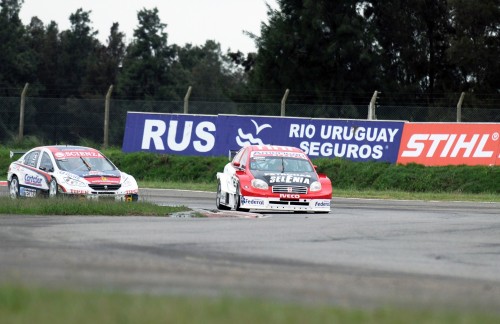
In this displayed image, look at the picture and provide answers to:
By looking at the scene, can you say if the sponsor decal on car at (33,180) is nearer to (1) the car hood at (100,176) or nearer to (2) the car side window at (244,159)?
(1) the car hood at (100,176)

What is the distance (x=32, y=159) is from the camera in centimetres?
2433

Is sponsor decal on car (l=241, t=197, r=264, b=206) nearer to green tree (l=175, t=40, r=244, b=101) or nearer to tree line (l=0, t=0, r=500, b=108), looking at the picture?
tree line (l=0, t=0, r=500, b=108)

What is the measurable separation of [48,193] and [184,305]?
15301 mm

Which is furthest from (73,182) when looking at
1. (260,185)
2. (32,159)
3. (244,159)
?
(260,185)

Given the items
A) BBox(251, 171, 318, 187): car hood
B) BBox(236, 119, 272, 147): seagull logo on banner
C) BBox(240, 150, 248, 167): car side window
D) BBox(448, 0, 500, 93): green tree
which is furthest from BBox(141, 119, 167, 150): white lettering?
BBox(448, 0, 500, 93): green tree

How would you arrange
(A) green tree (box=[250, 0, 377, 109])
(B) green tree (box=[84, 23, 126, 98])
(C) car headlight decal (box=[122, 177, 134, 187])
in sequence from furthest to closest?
(B) green tree (box=[84, 23, 126, 98]) < (A) green tree (box=[250, 0, 377, 109]) < (C) car headlight decal (box=[122, 177, 134, 187])

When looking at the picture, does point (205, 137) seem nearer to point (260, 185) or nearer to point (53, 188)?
point (53, 188)

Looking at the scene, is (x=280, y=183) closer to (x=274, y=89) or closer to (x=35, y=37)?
(x=274, y=89)

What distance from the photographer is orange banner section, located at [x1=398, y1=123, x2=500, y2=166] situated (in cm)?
3070

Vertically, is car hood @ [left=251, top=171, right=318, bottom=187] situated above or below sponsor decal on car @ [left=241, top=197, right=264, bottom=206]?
above

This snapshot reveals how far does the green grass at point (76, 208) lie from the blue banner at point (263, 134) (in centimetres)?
1300

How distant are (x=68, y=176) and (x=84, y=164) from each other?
87 centimetres

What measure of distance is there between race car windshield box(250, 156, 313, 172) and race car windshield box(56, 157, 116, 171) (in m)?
3.31

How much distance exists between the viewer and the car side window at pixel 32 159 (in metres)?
24.2
